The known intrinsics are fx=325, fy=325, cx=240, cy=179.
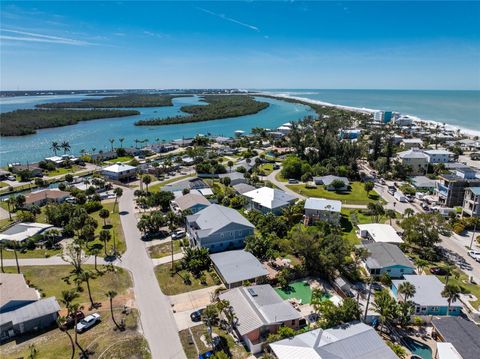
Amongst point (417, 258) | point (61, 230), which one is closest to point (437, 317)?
point (417, 258)

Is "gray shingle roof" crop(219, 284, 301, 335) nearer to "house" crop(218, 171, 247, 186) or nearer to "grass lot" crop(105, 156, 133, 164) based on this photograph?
"house" crop(218, 171, 247, 186)

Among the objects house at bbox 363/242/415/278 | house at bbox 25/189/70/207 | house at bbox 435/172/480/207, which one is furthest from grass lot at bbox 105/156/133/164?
house at bbox 435/172/480/207

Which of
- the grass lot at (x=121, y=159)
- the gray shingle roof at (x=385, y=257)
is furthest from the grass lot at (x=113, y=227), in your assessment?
the grass lot at (x=121, y=159)

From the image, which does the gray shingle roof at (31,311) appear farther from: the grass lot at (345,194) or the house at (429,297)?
the grass lot at (345,194)

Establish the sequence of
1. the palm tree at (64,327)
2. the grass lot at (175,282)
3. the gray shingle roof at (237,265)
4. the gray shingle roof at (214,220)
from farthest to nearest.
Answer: the gray shingle roof at (214,220) < the gray shingle roof at (237,265) < the grass lot at (175,282) < the palm tree at (64,327)

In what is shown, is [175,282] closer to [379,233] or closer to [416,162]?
[379,233]

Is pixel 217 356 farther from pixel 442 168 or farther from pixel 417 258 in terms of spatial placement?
pixel 442 168
